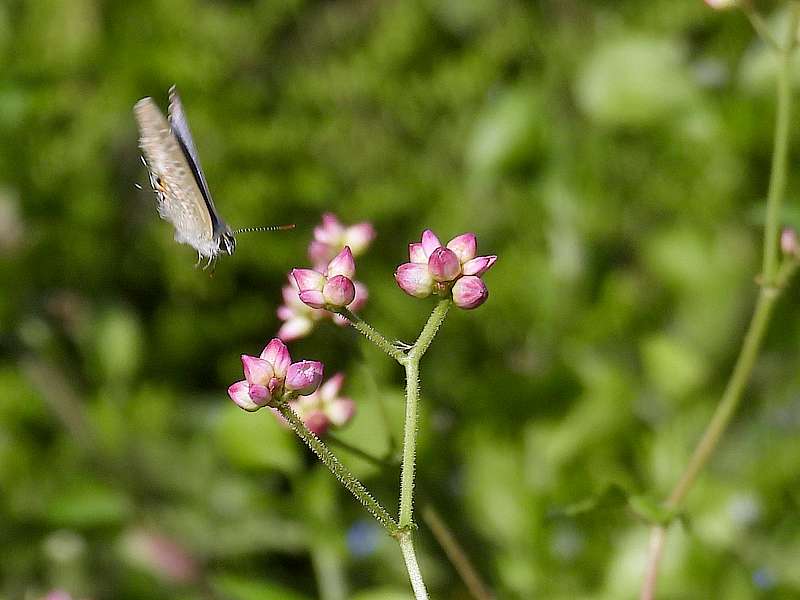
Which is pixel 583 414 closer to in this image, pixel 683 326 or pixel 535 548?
pixel 535 548

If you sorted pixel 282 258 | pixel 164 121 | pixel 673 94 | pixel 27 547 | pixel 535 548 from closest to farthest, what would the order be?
pixel 164 121 < pixel 535 548 < pixel 27 547 < pixel 673 94 < pixel 282 258

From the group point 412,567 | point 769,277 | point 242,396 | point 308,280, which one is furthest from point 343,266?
point 769,277

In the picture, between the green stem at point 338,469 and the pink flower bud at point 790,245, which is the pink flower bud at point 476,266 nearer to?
the green stem at point 338,469

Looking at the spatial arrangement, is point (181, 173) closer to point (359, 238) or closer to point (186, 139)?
point (186, 139)

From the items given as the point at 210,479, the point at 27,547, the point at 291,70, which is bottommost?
the point at 27,547

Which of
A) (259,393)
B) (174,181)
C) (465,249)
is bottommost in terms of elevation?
(259,393)

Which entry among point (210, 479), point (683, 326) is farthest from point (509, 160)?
point (210, 479)

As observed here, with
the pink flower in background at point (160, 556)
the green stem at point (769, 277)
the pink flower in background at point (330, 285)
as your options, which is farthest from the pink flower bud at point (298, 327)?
the pink flower in background at point (160, 556)
